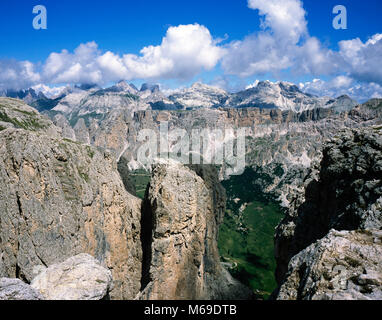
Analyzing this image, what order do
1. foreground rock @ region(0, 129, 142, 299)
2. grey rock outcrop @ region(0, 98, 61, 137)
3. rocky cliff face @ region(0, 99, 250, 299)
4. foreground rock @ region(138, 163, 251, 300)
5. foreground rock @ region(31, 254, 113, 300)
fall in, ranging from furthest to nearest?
grey rock outcrop @ region(0, 98, 61, 137) → foreground rock @ region(138, 163, 251, 300) → rocky cliff face @ region(0, 99, 250, 299) → foreground rock @ region(0, 129, 142, 299) → foreground rock @ region(31, 254, 113, 300)

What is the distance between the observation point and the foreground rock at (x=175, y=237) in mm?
44125

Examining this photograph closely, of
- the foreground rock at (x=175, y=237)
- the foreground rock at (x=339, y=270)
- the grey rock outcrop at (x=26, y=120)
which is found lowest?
the foreground rock at (x=175, y=237)

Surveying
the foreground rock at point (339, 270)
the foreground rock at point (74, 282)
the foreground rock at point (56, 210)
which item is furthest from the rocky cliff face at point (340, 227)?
the foreground rock at point (56, 210)

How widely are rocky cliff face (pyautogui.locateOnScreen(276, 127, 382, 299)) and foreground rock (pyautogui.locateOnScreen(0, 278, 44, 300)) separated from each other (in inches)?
552

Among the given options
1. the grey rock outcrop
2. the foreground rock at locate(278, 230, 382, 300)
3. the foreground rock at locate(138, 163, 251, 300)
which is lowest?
the foreground rock at locate(138, 163, 251, 300)

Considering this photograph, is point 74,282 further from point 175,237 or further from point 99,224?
point 175,237

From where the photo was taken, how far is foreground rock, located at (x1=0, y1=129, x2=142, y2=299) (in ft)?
97.2

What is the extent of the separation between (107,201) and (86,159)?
7753 millimetres

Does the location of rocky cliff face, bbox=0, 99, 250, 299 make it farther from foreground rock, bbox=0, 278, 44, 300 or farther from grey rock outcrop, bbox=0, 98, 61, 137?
grey rock outcrop, bbox=0, 98, 61, 137

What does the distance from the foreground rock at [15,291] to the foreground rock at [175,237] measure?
30.3 m

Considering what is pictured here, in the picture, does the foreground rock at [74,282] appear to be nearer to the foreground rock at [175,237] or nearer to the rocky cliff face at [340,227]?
the rocky cliff face at [340,227]

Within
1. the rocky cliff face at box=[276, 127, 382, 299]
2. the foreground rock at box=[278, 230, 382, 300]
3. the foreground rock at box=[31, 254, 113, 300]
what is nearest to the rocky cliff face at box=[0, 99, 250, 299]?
the foreground rock at box=[31, 254, 113, 300]

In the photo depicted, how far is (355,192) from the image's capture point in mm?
27156
